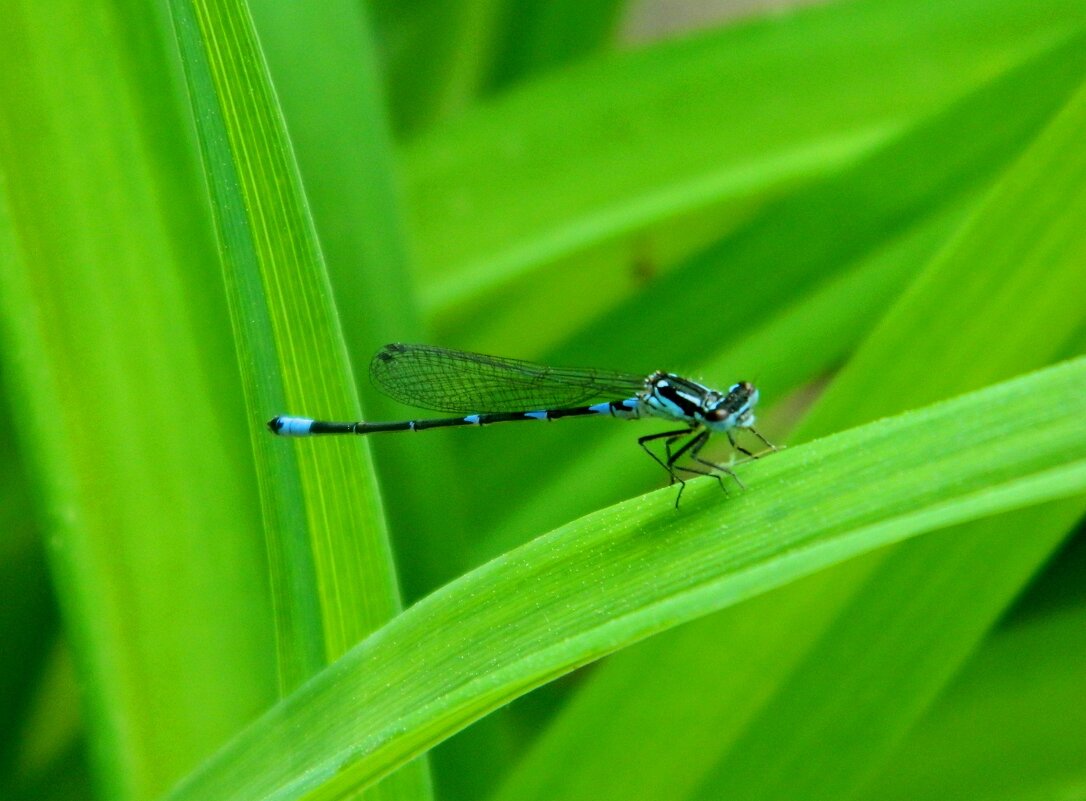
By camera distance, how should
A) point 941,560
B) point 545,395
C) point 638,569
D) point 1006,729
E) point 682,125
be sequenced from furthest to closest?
1. point 682,125
2. point 545,395
3. point 1006,729
4. point 941,560
5. point 638,569

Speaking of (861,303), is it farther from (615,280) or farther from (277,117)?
(277,117)

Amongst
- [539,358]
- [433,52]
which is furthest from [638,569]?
[433,52]

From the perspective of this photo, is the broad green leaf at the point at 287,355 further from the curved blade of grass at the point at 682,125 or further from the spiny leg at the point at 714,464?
the curved blade of grass at the point at 682,125

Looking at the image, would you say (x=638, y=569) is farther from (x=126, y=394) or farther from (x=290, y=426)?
(x=126, y=394)

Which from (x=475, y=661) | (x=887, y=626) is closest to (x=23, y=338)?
(x=475, y=661)

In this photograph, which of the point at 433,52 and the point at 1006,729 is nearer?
the point at 1006,729

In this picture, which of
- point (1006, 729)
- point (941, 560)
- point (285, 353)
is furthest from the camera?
point (1006, 729)

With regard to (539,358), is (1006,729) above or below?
below

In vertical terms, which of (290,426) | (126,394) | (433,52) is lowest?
(290,426)
